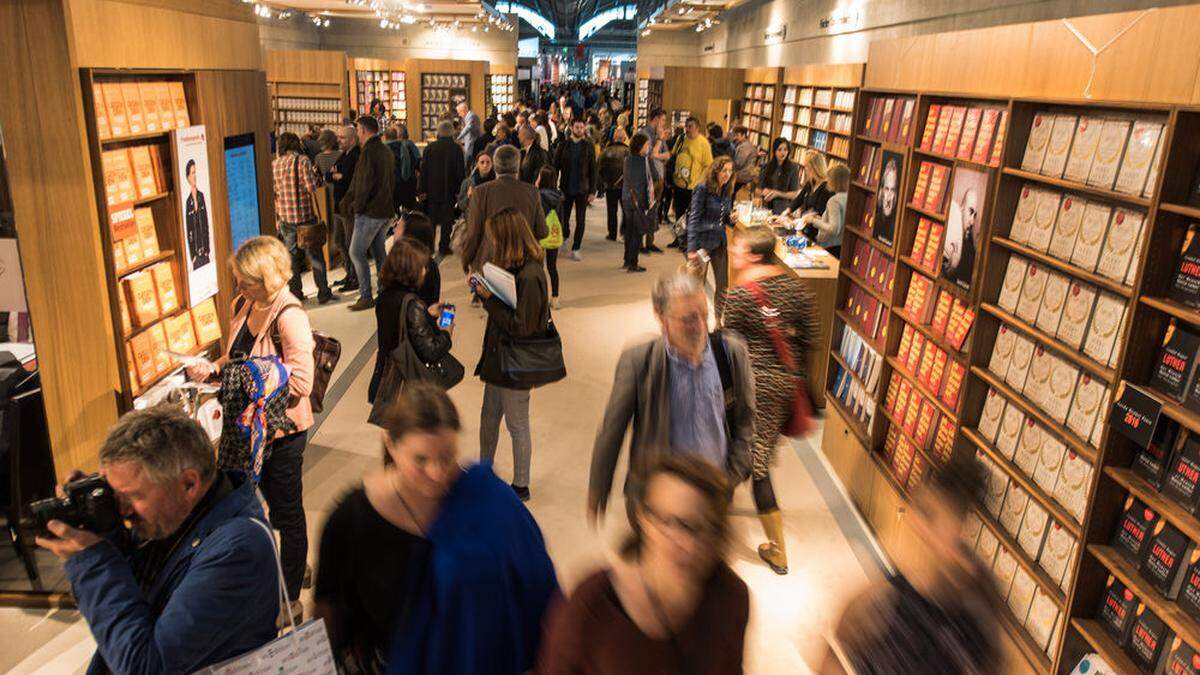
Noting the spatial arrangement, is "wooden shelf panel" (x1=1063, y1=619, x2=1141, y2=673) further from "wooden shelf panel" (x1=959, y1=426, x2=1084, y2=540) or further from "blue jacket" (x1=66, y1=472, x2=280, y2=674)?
"blue jacket" (x1=66, y1=472, x2=280, y2=674)

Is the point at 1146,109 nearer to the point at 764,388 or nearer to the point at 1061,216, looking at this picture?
the point at 1061,216

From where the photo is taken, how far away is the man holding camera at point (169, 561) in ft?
6.30

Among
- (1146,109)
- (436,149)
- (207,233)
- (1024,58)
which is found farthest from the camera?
(436,149)

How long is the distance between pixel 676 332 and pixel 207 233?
2780 millimetres

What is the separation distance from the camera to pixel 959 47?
3855mm

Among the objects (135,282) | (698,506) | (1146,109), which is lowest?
(135,282)

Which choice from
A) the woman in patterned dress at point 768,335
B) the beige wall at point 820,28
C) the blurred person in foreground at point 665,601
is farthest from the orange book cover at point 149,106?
the beige wall at point 820,28

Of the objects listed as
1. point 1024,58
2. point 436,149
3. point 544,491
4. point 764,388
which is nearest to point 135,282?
point 544,491

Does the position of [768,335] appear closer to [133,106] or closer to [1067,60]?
[1067,60]

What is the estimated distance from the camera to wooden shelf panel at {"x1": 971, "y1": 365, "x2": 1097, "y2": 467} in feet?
9.48

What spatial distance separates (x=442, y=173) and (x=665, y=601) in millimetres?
8343

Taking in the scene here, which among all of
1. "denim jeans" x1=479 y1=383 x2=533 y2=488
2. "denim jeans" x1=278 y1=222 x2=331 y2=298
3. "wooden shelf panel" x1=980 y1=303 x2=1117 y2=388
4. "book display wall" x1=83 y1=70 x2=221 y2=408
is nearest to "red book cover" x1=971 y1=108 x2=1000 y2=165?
"wooden shelf panel" x1=980 y1=303 x2=1117 y2=388

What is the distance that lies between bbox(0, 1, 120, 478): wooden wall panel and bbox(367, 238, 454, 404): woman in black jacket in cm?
112

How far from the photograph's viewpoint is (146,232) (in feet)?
13.4
